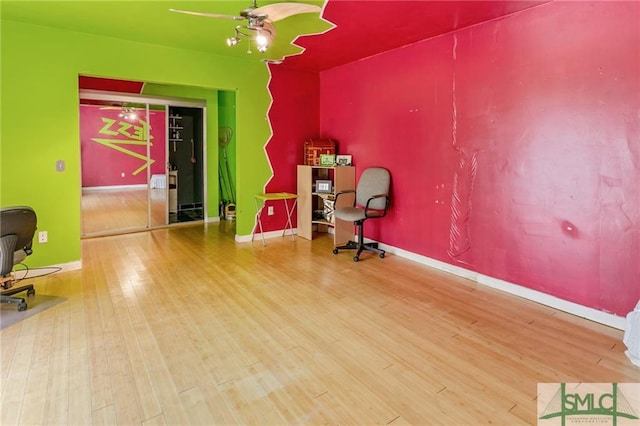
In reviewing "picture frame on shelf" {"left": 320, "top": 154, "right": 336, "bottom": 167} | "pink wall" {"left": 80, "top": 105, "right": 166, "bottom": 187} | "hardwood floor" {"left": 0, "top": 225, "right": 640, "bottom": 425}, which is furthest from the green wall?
"pink wall" {"left": 80, "top": 105, "right": 166, "bottom": 187}

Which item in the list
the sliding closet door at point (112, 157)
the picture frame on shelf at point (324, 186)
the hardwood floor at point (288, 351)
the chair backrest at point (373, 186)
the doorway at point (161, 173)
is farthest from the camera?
the sliding closet door at point (112, 157)

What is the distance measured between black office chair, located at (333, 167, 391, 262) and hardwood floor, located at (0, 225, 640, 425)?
751 mm

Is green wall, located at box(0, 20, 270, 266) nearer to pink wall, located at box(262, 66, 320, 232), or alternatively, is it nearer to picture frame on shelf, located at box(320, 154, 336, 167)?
pink wall, located at box(262, 66, 320, 232)

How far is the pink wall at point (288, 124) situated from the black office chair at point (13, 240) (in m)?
2.94

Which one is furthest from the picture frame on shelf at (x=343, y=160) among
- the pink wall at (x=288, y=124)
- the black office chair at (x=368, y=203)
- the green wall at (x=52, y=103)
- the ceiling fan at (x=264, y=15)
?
the ceiling fan at (x=264, y=15)

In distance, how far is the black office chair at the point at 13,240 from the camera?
2.79 metres

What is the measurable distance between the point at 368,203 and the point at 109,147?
25.8ft

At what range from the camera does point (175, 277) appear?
3.85 metres

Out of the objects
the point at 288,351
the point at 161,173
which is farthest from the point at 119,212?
the point at 288,351

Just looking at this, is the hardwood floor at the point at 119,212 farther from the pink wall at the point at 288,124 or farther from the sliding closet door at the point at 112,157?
the pink wall at the point at 288,124

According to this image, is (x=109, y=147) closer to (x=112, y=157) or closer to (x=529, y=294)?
(x=112, y=157)

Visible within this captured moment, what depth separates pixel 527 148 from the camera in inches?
128

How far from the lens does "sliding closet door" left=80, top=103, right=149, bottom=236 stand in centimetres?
859

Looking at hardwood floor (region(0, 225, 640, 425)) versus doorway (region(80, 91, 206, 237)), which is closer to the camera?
hardwood floor (region(0, 225, 640, 425))
